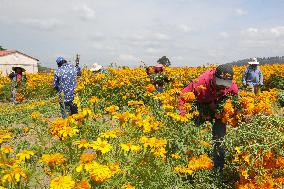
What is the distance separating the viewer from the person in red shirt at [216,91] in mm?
5133

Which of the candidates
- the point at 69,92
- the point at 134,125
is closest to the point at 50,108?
the point at 69,92

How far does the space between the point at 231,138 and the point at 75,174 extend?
2.00 meters

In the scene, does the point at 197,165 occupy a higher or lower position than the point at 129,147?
lower

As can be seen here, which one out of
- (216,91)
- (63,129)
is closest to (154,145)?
(63,129)

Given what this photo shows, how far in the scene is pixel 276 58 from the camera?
2902 cm

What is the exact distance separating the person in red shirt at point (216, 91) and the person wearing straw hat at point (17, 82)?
14.2m

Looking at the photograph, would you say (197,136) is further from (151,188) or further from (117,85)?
(117,85)

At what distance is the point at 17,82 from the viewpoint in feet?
62.8

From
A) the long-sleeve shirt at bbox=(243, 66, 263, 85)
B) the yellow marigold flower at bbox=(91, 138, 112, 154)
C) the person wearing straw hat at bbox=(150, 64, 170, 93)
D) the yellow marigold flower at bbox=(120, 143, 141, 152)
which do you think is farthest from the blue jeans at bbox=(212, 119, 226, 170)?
the long-sleeve shirt at bbox=(243, 66, 263, 85)

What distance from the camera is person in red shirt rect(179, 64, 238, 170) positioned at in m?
5.13

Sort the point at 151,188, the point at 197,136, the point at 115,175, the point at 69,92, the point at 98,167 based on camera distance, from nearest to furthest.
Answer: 1. the point at 98,167
2. the point at 115,175
3. the point at 151,188
4. the point at 197,136
5. the point at 69,92

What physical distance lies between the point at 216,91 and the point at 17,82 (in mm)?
15352

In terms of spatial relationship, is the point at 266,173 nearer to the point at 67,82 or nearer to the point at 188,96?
the point at 188,96

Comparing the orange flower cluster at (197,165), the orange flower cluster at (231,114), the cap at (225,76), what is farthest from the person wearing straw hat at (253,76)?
the orange flower cluster at (197,165)
